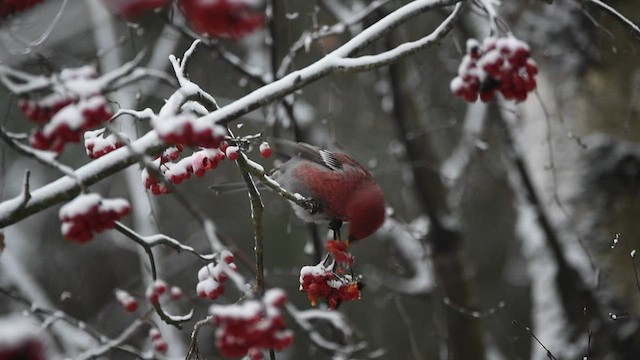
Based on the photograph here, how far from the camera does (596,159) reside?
12.4ft

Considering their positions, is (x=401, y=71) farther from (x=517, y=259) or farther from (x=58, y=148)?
(x=517, y=259)

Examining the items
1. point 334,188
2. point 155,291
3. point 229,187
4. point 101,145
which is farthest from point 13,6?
point 334,188

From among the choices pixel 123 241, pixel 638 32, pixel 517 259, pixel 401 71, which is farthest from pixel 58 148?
pixel 517 259

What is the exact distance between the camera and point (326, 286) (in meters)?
2.45

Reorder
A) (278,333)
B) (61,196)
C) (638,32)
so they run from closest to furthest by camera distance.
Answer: (278,333), (61,196), (638,32)

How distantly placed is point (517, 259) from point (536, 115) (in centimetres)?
421

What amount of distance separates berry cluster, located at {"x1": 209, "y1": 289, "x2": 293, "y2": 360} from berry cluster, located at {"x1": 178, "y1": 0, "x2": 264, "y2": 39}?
0.68 m

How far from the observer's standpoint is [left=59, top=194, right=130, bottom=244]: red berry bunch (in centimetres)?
176

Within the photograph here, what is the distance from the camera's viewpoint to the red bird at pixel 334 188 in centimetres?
296

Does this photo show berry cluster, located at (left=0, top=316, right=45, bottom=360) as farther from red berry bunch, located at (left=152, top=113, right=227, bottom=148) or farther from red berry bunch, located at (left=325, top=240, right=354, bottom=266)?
red berry bunch, located at (left=325, top=240, right=354, bottom=266)

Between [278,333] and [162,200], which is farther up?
[278,333]

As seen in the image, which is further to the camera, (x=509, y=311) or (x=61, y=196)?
(x=509, y=311)

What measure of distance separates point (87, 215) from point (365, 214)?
4.68 ft

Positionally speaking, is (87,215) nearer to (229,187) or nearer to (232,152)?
(232,152)
